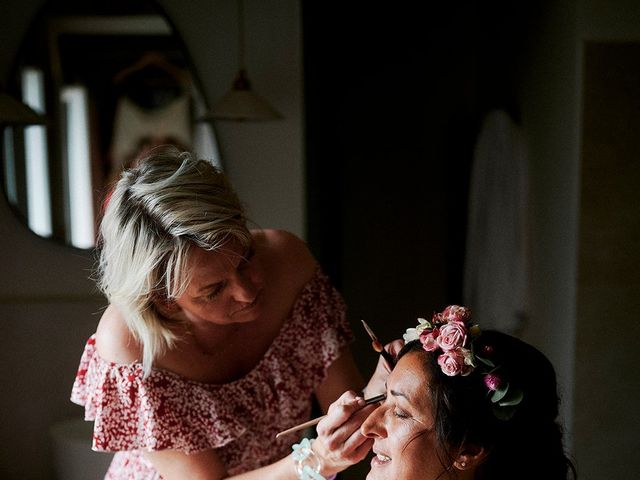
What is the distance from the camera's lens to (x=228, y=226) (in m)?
1.10

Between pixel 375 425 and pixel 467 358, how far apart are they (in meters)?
0.19

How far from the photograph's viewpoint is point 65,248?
2.22 m

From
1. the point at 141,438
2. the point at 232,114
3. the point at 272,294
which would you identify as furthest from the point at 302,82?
the point at 141,438

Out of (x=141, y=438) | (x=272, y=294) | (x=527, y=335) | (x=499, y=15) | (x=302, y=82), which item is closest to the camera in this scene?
(x=141, y=438)

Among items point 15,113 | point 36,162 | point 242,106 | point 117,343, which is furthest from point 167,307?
point 36,162

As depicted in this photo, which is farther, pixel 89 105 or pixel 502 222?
pixel 502 222

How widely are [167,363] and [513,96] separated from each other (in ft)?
5.84

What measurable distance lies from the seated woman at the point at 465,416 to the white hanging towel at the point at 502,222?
4.16 feet

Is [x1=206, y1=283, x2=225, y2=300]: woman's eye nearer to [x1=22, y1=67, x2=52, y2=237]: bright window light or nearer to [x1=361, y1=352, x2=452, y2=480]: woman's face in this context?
[x1=361, y1=352, x2=452, y2=480]: woman's face

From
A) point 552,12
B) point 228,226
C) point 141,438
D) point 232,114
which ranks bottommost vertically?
point 141,438

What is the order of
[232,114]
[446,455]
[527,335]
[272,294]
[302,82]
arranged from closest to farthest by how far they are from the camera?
[446,455]
[272,294]
[232,114]
[302,82]
[527,335]

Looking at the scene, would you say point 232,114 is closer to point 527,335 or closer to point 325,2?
point 325,2

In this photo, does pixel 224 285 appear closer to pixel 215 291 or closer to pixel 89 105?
pixel 215 291

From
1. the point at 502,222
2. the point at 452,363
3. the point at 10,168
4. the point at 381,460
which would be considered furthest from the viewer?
the point at 502,222
